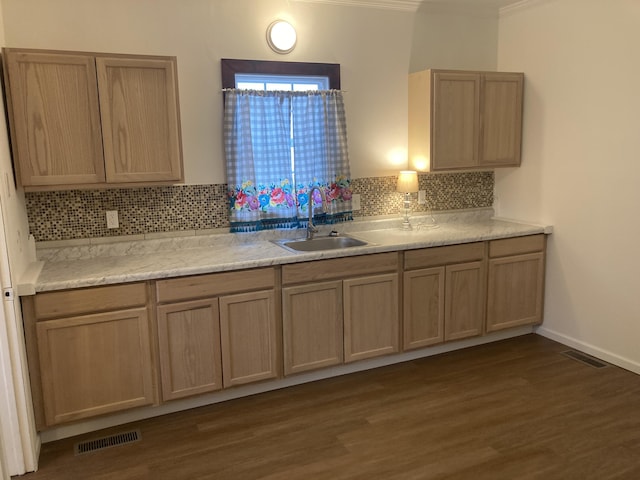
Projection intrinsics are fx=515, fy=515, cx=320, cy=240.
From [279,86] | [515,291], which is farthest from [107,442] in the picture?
[515,291]

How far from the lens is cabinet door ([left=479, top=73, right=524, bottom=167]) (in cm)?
390

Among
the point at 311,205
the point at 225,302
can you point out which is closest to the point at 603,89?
the point at 311,205

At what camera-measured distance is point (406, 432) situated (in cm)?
277

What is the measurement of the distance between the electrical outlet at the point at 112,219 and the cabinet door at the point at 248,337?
0.89 metres

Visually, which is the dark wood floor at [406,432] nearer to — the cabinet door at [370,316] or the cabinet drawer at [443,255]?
the cabinet door at [370,316]

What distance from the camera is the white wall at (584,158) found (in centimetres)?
332

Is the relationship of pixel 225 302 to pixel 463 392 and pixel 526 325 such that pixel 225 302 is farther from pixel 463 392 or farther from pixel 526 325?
pixel 526 325

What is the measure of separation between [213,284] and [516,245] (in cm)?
228

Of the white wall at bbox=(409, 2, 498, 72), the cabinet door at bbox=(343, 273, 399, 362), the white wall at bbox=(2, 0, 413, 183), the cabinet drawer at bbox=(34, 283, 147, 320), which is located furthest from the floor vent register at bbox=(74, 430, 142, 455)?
the white wall at bbox=(409, 2, 498, 72)

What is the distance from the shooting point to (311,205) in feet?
12.0

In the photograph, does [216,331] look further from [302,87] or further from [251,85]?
[302,87]

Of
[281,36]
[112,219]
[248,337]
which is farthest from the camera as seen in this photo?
[281,36]

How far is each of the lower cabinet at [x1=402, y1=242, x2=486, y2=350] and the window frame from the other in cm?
139

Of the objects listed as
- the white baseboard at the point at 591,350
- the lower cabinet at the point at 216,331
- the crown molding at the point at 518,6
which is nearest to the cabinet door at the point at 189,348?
the lower cabinet at the point at 216,331
